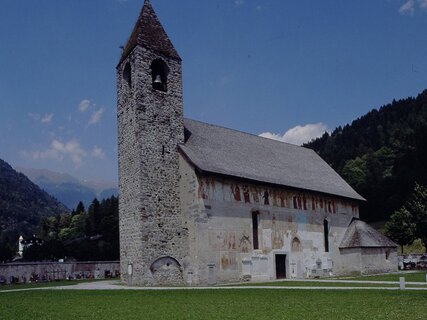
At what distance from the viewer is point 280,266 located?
4006 centimetres

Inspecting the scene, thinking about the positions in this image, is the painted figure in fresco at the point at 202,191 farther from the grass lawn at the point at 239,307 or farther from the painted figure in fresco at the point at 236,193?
the grass lawn at the point at 239,307

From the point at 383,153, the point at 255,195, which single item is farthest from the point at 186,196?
the point at 383,153

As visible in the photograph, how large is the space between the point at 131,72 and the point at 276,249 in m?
17.1

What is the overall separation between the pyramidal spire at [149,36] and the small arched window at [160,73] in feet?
2.77

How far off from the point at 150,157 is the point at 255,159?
10.6 m

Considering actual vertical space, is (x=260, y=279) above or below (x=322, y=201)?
below

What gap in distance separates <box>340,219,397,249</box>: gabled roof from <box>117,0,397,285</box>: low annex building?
4183mm

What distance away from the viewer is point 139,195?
111 feet

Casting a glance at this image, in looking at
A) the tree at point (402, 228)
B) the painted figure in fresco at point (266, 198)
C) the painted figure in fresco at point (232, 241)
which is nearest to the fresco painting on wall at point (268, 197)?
the painted figure in fresco at point (266, 198)

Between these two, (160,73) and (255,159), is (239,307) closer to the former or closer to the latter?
(160,73)

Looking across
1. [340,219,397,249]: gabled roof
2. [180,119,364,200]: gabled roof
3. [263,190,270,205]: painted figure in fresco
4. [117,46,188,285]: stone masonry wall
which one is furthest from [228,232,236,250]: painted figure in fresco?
[340,219,397,249]: gabled roof

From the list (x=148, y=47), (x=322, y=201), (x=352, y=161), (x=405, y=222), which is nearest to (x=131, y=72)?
(x=148, y=47)

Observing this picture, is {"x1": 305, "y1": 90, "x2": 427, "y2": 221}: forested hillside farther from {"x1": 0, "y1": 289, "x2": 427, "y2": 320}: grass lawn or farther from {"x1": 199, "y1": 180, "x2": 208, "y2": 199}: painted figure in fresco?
{"x1": 0, "y1": 289, "x2": 427, "y2": 320}: grass lawn

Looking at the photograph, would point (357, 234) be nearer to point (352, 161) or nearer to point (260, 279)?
point (260, 279)
